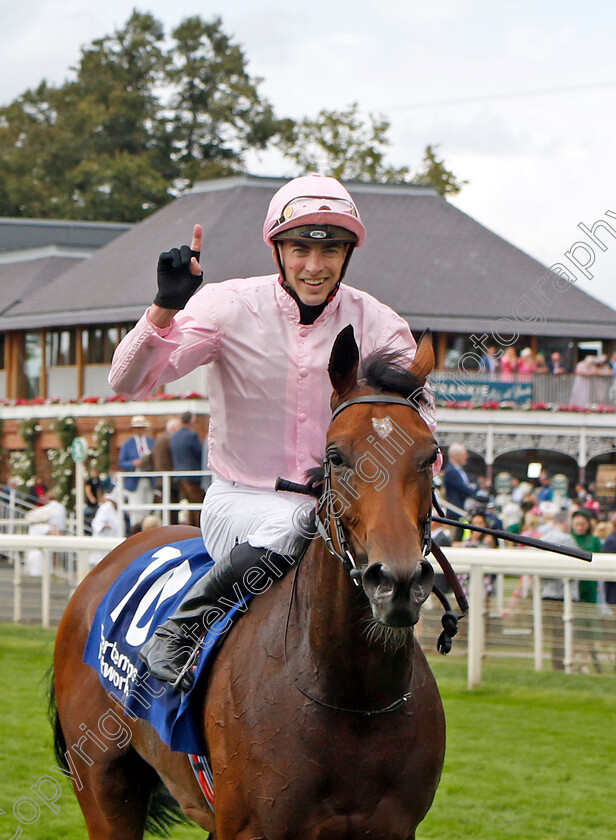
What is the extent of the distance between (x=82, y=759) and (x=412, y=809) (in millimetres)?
1532

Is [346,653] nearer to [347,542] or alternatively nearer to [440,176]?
[347,542]

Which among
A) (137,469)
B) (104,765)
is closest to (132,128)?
(137,469)

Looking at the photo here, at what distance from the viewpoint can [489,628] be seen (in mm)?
8227

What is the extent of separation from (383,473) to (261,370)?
860mm

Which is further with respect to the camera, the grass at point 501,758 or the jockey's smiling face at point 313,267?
the grass at point 501,758

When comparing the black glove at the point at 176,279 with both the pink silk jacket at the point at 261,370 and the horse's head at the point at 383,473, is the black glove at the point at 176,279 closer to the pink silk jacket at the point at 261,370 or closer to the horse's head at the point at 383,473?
the pink silk jacket at the point at 261,370

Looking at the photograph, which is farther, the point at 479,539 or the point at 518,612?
the point at 479,539

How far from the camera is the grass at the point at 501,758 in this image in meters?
5.32

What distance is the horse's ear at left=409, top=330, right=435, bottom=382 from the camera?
2900mm

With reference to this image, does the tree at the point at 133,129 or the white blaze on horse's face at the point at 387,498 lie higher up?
the tree at the point at 133,129

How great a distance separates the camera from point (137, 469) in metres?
13.6

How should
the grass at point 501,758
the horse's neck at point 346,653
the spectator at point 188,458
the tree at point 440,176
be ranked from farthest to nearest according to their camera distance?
the tree at point 440,176, the spectator at point 188,458, the grass at point 501,758, the horse's neck at point 346,653

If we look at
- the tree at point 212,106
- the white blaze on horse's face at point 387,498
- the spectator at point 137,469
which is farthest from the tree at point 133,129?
the white blaze on horse's face at point 387,498

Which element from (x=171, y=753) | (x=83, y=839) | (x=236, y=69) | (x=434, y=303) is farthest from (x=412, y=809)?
(x=236, y=69)
